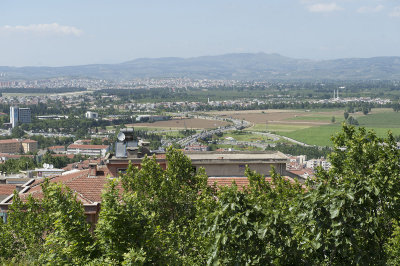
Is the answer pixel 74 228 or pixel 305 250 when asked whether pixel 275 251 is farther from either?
pixel 74 228

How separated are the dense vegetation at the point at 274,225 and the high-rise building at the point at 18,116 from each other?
137 metres

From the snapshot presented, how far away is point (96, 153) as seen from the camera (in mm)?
90625

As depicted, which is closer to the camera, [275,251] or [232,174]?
[275,251]

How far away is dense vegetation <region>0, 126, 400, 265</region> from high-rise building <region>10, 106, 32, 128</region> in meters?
137

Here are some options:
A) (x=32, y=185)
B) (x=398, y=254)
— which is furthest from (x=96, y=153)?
(x=398, y=254)

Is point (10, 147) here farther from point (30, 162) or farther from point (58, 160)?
point (30, 162)

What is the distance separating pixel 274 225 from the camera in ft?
26.5

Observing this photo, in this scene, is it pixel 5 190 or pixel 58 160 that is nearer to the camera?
pixel 5 190

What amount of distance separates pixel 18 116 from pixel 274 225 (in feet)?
468

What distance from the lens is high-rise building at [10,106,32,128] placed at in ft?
466

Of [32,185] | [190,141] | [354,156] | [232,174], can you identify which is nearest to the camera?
[354,156]

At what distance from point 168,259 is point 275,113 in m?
152

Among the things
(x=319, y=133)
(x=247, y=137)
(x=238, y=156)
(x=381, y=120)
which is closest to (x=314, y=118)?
(x=381, y=120)

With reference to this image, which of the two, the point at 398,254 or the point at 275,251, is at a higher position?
the point at 275,251
